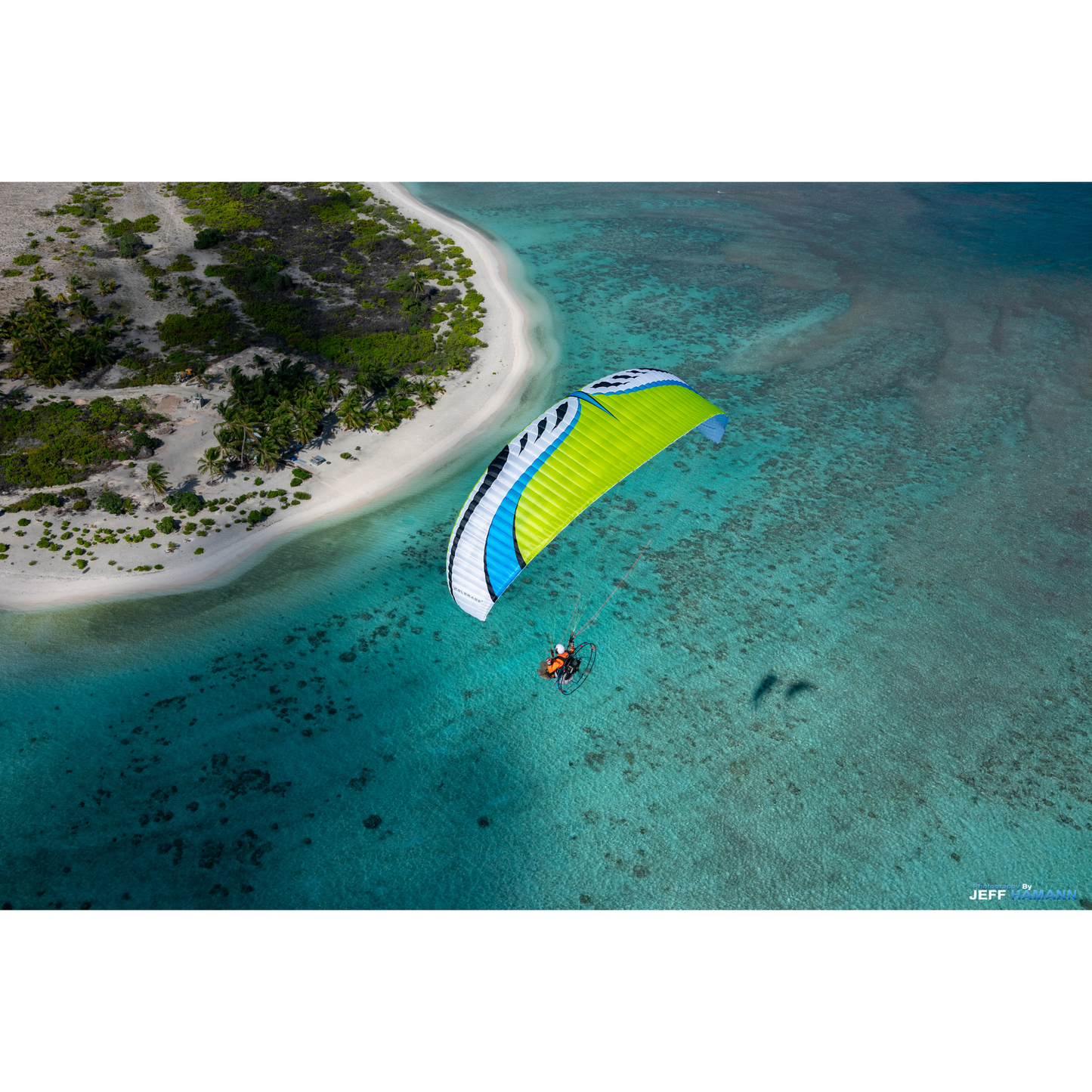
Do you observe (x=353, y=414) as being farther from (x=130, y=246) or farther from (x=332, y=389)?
(x=130, y=246)

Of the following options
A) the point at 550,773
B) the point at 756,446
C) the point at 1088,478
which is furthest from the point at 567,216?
the point at 550,773

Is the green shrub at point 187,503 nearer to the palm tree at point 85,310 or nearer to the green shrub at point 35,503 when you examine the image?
the green shrub at point 35,503

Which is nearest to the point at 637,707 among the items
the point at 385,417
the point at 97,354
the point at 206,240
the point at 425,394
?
the point at 385,417

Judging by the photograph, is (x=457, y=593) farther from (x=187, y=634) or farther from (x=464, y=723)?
(x=187, y=634)

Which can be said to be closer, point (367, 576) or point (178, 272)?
point (367, 576)

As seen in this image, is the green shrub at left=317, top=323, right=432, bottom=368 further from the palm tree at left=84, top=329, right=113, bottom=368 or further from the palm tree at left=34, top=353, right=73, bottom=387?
the palm tree at left=34, top=353, right=73, bottom=387

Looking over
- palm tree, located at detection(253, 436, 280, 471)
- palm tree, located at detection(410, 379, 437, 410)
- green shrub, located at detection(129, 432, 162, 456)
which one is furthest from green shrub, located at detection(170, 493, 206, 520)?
palm tree, located at detection(410, 379, 437, 410)

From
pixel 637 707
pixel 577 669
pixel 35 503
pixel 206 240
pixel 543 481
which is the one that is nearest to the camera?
pixel 543 481
